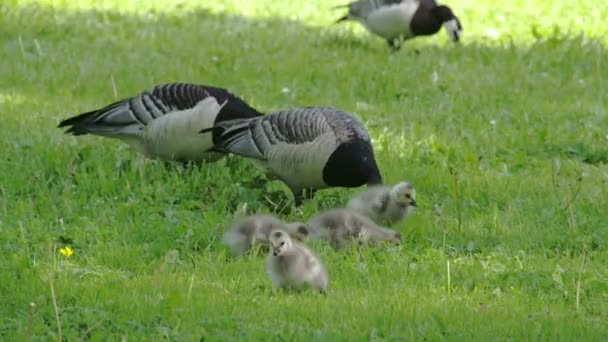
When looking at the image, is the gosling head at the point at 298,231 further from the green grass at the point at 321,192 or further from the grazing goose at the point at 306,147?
the grazing goose at the point at 306,147

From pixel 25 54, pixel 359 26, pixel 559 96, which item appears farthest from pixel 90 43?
pixel 559 96

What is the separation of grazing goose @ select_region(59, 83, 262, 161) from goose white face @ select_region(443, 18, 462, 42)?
6066 millimetres

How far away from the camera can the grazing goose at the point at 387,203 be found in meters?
8.49

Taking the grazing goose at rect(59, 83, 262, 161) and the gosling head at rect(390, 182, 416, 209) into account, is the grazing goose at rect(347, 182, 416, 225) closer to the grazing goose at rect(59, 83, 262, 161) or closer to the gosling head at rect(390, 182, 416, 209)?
the gosling head at rect(390, 182, 416, 209)

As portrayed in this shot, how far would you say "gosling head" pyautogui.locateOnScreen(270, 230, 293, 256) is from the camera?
22.1 feet

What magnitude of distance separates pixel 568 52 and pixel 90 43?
5395 millimetres

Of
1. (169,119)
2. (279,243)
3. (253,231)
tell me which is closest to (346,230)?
(253,231)

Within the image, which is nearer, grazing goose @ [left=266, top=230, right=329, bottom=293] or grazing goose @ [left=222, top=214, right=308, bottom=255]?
grazing goose @ [left=266, top=230, right=329, bottom=293]

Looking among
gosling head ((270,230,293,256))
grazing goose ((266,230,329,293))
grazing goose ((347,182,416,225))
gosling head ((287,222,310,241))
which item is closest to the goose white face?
grazing goose ((347,182,416,225))

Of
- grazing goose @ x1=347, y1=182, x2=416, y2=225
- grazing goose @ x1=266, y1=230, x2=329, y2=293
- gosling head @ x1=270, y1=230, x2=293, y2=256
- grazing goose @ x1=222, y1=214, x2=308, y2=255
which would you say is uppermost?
gosling head @ x1=270, y1=230, x2=293, y2=256

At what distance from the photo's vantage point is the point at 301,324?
637 centimetres

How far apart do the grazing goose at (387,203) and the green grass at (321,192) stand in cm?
22

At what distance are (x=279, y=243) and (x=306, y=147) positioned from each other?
2266 mm

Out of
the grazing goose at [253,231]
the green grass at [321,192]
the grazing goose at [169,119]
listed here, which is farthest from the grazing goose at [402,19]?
the grazing goose at [253,231]
